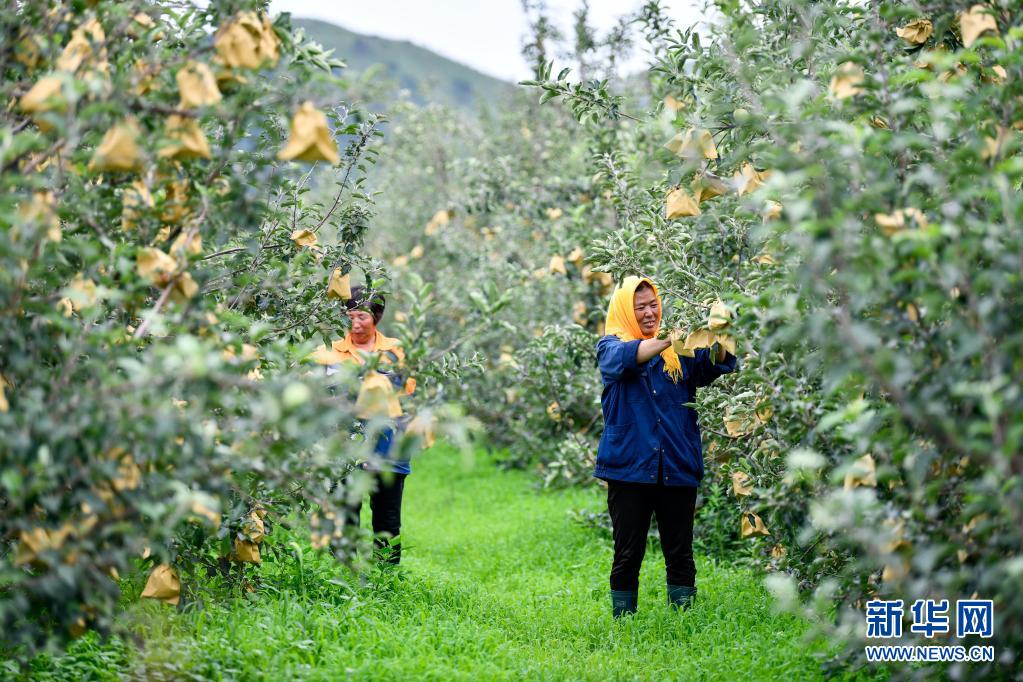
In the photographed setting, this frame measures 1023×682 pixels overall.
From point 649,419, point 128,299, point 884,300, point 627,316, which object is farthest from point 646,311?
point 128,299

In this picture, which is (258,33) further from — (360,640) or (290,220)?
(360,640)

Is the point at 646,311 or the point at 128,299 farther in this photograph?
the point at 646,311

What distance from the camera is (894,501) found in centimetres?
299

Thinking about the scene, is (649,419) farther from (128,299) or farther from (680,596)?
(128,299)

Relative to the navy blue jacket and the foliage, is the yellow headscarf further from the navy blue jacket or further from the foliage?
the foliage

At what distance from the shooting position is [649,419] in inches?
180

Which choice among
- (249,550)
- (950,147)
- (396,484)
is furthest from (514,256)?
(950,147)

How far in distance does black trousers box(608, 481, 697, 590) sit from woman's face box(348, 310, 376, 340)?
1.58 metres

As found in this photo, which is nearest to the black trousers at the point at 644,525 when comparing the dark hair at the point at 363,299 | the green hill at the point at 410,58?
the dark hair at the point at 363,299

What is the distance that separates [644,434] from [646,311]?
58cm

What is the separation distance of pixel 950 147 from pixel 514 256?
25.8 feet

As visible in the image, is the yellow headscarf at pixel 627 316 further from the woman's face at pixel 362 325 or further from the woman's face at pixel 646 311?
Result: the woman's face at pixel 362 325

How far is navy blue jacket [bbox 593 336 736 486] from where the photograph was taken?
452 cm

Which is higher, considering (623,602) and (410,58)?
(410,58)
